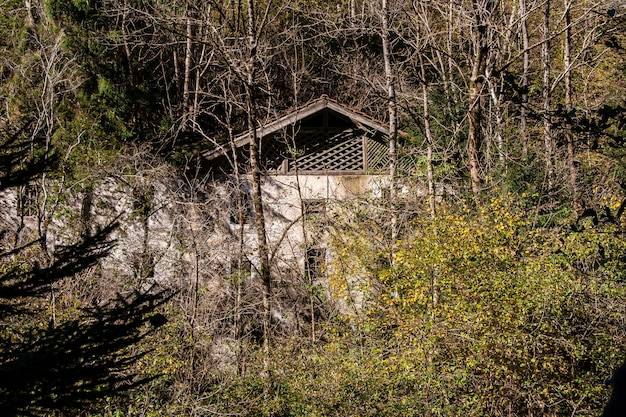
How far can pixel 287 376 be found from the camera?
39.4 feet

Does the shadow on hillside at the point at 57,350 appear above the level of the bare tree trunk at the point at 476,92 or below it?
below

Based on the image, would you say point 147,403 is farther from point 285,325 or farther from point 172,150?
point 172,150

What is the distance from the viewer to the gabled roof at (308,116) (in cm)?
1609

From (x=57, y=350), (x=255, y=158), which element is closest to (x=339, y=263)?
(x=255, y=158)

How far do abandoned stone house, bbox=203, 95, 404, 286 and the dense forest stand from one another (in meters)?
0.55

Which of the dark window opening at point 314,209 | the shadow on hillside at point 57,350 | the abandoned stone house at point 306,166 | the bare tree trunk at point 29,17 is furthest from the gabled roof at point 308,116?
the shadow on hillside at point 57,350

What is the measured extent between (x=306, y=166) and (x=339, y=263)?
4319 millimetres

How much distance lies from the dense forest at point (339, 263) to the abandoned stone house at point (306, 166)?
1.81 feet

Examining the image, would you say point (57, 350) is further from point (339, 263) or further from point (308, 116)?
point (308, 116)

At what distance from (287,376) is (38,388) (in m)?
8.32

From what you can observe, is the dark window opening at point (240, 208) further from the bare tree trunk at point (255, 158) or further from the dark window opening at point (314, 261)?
the dark window opening at point (314, 261)

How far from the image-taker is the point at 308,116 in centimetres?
1655

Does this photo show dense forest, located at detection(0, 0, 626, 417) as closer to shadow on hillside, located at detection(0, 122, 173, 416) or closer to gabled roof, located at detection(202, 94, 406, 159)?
shadow on hillside, located at detection(0, 122, 173, 416)

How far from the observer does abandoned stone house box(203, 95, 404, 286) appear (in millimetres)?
15922
